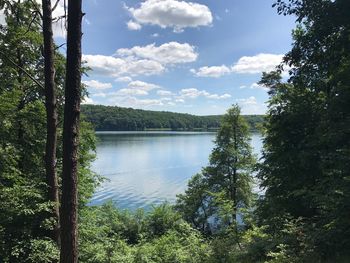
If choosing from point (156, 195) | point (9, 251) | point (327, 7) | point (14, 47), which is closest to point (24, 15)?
point (14, 47)

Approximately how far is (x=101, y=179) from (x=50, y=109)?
698 centimetres

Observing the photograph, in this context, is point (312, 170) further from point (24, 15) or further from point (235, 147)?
point (235, 147)

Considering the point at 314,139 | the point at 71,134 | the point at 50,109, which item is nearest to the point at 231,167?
the point at 314,139

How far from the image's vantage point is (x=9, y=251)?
31.7 ft

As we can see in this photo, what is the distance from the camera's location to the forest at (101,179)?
23.0 feet

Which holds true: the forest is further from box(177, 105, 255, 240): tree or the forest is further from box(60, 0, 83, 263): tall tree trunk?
box(177, 105, 255, 240): tree

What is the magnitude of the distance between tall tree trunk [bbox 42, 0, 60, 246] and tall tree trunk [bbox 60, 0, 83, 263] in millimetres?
3762

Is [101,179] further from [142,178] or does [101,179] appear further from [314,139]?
[142,178]

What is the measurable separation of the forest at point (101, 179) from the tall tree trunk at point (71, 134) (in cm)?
2

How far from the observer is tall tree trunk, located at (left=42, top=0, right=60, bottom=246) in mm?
8641

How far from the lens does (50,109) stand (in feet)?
29.5

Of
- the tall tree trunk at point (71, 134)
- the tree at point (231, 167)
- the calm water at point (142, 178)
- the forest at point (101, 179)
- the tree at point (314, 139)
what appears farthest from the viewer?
the calm water at point (142, 178)

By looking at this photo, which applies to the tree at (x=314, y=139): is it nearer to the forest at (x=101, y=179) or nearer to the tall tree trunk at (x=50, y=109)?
the forest at (x=101, y=179)

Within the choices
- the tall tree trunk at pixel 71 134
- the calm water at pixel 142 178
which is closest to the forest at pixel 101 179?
the tall tree trunk at pixel 71 134
